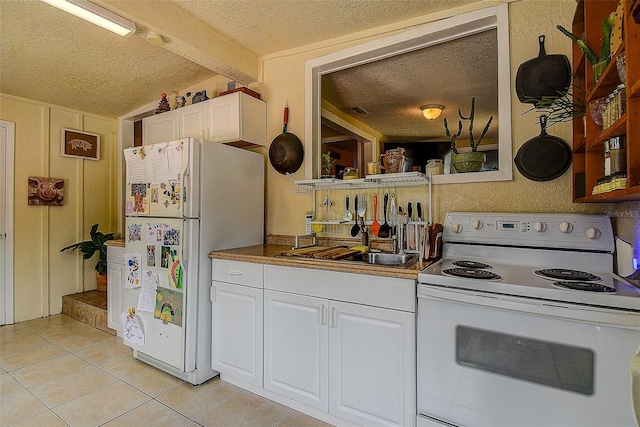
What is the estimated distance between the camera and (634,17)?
2.96ft

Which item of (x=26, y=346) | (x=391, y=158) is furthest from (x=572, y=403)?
(x=26, y=346)

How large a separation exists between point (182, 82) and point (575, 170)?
3237 mm

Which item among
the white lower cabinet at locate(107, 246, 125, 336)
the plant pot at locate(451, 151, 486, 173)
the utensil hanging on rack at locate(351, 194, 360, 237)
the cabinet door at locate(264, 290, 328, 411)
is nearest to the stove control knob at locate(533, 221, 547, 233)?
the plant pot at locate(451, 151, 486, 173)

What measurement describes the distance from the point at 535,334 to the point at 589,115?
95 cm

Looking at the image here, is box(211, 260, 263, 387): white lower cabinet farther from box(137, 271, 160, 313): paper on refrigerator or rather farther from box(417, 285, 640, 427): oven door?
box(417, 285, 640, 427): oven door

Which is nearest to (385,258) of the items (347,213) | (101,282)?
(347,213)

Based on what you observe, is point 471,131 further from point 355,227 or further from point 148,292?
point 148,292

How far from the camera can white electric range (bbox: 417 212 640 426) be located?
1.08 m

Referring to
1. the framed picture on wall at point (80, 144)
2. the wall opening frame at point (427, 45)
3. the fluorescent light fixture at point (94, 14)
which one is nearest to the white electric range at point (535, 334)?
the wall opening frame at point (427, 45)

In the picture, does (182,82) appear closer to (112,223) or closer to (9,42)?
(9,42)

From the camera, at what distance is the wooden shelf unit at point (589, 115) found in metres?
0.91

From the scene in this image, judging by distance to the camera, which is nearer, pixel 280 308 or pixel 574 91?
pixel 574 91

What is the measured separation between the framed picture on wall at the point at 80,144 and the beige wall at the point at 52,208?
0.06 metres

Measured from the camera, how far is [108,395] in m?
1.97
